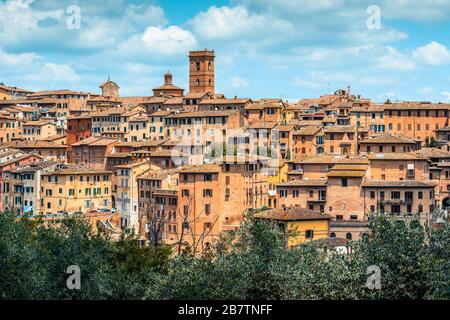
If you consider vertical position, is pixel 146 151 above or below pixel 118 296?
above

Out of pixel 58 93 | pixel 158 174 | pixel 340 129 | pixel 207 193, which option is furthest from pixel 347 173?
pixel 58 93

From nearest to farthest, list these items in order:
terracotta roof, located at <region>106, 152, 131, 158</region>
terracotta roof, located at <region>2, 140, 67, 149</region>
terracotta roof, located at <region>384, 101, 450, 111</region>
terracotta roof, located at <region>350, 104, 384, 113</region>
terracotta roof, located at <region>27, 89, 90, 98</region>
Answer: terracotta roof, located at <region>106, 152, 131, 158</region> < terracotta roof, located at <region>384, 101, 450, 111</region> < terracotta roof, located at <region>350, 104, 384, 113</region> < terracotta roof, located at <region>2, 140, 67, 149</region> < terracotta roof, located at <region>27, 89, 90, 98</region>

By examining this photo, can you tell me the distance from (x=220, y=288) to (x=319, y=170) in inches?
1336

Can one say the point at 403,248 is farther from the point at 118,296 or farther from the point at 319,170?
the point at 319,170

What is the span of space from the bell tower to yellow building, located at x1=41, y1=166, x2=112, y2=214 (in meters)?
35.9

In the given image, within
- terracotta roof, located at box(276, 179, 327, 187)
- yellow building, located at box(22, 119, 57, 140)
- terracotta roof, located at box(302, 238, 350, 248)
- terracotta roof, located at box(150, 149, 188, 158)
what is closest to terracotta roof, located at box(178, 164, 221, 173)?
terracotta roof, located at box(276, 179, 327, 187)

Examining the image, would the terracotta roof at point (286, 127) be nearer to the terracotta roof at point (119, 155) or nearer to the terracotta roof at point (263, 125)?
the terracotta roof at point (263, 125)

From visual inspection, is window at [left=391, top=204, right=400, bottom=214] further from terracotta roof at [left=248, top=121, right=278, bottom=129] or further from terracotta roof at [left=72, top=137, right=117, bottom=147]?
terracotta roof at [left=72, top=137, right=117, bottom=147]

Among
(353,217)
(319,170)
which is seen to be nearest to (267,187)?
(319,170)

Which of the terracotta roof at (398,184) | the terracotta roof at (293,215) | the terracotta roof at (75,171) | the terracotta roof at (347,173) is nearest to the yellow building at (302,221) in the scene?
the terracotta roof at (293,215)

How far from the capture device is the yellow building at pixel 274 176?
2665 inches

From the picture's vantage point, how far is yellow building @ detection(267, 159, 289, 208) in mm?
67688

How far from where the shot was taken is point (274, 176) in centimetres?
6931

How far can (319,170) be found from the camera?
65250mm
